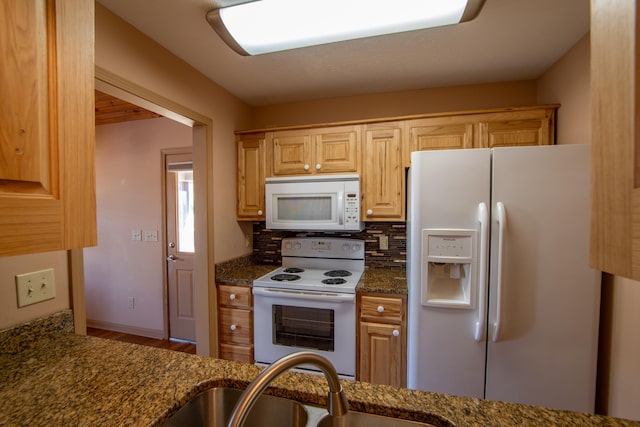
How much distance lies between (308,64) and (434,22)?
0.86 m

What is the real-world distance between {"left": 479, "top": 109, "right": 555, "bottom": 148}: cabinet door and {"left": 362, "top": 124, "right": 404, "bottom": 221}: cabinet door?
0.59 meters

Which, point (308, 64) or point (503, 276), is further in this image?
point (308, 64)

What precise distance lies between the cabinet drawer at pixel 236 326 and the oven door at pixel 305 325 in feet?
0.23

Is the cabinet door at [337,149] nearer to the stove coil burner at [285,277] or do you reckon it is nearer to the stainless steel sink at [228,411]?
the stove coil burner at [285,277]

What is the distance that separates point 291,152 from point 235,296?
4.08 feet

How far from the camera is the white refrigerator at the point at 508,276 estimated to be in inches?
54.0

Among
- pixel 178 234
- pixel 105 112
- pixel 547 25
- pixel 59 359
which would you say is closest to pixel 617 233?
pixel 59 359

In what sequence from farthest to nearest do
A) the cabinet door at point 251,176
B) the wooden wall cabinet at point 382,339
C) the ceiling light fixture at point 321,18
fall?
the cabinet door at point 251,176, the wooden wall cabinet at point 382,339, the ceiling light fixture at point 321,18

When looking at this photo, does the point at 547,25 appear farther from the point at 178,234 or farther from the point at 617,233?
the point at 178,234

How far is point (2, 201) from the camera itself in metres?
0.42

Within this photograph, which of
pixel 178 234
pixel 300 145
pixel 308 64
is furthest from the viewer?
Result: pixel 178 234

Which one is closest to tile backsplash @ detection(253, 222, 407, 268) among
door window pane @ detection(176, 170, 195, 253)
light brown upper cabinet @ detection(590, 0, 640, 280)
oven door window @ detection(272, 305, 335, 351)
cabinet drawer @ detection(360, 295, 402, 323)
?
cabinet drawer @ detection(360, 295, 402, 323)

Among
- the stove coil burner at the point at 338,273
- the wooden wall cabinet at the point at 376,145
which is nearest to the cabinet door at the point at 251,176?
the wooden wall cabinet at the point at 376,145

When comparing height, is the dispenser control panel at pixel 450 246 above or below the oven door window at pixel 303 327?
above
